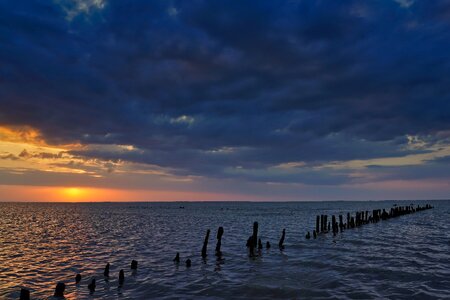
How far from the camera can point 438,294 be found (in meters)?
15.3

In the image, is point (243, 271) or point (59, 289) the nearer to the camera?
point (59, 289)

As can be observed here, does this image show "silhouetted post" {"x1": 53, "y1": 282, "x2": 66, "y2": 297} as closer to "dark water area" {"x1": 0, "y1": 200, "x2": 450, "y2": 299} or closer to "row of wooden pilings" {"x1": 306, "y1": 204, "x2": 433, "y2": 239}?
"dark water area" {"x1": 0, "y1": 200, "x2": 450, "y2": 299}

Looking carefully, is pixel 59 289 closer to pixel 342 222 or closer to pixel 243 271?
pixel 243 271

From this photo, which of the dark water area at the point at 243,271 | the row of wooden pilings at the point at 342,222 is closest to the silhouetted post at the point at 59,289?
the dark water area at the point at 243,271

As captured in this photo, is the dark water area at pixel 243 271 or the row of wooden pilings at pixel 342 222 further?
the row of wooden pilings at pixel 342 222

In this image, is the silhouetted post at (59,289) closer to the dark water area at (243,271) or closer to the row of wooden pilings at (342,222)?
the dark water area at (243,271)

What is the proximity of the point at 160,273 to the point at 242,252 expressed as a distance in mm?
9406

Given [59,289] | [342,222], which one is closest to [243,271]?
[59,289]

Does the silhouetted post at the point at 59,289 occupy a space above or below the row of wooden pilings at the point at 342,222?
below

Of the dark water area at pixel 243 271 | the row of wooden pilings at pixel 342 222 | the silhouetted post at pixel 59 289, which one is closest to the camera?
the silhouetted post at pixel 59 289

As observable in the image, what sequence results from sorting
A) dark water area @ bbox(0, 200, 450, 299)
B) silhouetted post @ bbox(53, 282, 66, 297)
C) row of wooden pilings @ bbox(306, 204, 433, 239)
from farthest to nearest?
row of wooden pilings @ bbox(306, 204, 433, 239) < dark water area @ bbox(0, 200, 450, 299) < silhouetted post @ bbox(53, 282, 66, 297)

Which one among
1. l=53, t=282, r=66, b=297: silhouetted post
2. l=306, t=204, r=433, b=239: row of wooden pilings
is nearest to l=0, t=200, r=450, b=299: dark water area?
l=53, t=282, r=66, b=297: silhouetted post

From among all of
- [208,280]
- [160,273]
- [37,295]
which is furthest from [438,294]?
[37,295]

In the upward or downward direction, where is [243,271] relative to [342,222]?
downward
